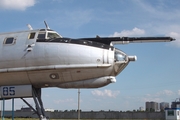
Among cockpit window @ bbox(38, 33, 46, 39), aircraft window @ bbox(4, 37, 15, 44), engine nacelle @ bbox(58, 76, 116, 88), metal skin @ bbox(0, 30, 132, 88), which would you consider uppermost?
cockpit window @ bbox(38, 33, 46, 39)

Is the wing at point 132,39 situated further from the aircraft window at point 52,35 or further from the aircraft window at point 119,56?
the aircraft window at point 52,35

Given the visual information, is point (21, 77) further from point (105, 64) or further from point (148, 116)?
point (148, 116)

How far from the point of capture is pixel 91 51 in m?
14.5

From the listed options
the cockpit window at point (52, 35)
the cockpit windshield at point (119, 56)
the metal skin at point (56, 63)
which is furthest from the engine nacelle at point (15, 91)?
the cockpit windshield at point (119, 56)

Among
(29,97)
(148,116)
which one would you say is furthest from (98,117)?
(29,97)

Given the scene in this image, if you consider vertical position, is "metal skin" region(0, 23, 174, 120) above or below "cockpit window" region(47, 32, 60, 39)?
below

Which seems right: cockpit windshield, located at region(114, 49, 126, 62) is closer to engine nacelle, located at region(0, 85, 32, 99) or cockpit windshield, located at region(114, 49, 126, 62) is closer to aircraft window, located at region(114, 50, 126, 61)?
aircraft window, located at region(114, 50, 126, 61)

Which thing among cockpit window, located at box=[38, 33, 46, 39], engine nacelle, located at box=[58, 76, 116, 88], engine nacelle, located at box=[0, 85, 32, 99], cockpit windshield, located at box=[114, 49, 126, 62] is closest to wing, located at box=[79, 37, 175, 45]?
cockpit windshield, located at box=[114, 49, 126, 62]

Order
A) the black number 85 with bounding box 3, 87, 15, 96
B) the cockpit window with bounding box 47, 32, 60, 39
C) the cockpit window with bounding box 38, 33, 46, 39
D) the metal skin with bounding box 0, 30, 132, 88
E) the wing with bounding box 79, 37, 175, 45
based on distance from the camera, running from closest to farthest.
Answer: the metal skin with bounding box 0, 30, 132, 88 → the cockpit window with bounding box 38, 33, 46, 39 → the cockpit window with bounding box 47, 32, 60, 39 → the wing with bounding box 79, 37, 175, 45 → the black number 85 with bounding box 3, 87, 15, 96

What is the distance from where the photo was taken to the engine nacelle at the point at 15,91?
52.5 feet

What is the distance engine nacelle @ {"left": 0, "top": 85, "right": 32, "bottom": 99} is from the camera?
630 inches

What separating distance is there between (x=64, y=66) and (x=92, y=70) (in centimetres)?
132

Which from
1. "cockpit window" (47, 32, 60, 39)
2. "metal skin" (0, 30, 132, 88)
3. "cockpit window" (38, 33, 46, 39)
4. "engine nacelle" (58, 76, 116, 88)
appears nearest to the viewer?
"metal skin" (0, 30, 132, 88)

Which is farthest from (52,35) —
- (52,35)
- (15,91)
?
(15,91)
